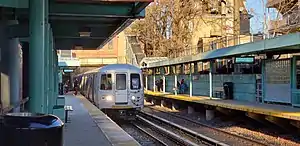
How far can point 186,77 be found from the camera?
1273 inches

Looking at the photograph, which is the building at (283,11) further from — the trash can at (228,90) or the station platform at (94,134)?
the station platform at (94,134)

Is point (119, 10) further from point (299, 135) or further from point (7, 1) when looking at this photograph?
point (299, 135)

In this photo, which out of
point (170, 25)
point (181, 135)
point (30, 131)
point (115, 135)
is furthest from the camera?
point (170, 25)

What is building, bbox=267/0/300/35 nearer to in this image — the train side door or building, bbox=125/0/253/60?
building, bbox=125/0/253/60

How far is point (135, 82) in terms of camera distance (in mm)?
23891

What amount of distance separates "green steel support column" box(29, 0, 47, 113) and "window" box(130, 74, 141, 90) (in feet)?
52.5

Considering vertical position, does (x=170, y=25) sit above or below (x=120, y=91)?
above

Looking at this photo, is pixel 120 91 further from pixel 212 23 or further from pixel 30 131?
pixel 212 23

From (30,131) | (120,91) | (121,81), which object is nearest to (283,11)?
(121,81)

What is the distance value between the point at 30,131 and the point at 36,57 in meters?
4.03

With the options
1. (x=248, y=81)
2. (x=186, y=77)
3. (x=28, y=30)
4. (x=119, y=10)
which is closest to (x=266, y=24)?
(x=186, y=77)

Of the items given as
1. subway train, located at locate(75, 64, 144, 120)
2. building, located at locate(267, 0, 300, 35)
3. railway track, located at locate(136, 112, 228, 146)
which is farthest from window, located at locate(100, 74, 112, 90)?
building, located at locate(267, 0, 300, 35)

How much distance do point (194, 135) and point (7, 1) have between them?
10978 millimetres

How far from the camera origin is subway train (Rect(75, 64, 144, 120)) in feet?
76.3
